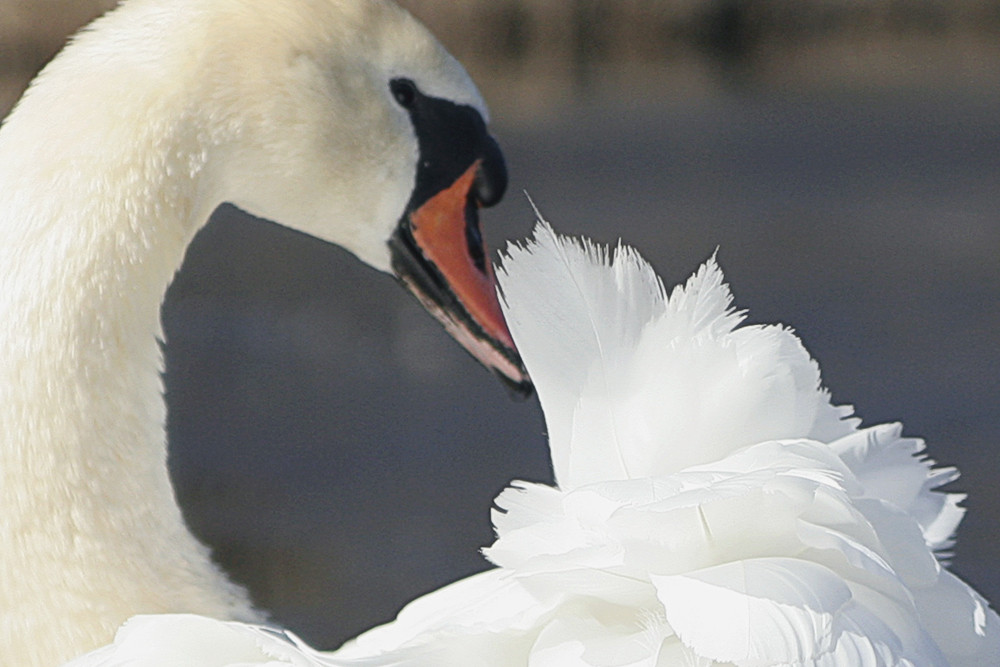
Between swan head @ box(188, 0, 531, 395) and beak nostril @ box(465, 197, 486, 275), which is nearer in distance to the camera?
swan head @ box(188, 0, 531, 395)

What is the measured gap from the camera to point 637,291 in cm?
141

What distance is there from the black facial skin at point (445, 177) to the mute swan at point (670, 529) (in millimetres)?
382

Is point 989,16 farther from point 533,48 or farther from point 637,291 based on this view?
point 637,291

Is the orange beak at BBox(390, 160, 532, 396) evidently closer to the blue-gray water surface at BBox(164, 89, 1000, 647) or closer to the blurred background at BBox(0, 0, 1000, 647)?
the blue-gray water surface at BBox(164, 89, 1000, 647)

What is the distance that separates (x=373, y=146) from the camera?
5.71 feet

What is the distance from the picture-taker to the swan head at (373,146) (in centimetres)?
162

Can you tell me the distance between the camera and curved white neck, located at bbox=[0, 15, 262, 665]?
149cm

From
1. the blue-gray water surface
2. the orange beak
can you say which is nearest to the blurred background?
the blue-gray water surface

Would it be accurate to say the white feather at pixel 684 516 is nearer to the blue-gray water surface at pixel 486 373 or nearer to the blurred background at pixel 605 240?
the blue-gray water surface at pixel 486 373

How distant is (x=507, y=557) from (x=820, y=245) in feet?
18.9

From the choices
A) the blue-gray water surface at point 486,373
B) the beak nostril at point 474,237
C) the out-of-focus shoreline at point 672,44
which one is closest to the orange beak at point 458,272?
the beak nostril at point 474,237

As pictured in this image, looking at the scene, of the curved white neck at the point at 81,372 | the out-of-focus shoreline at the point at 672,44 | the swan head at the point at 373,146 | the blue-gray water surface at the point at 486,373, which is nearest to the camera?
the curved white neck at the point at 81,372

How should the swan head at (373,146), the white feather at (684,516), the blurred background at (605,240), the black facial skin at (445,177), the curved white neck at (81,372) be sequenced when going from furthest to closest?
the blurred background at (605,240)
the black facial skin at (445,177)
the swan head at (373,146)
the curved white neck at (81,372)
the white feather at (684,516)

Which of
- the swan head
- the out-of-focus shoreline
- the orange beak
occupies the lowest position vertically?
the out-of-focus shoreline
